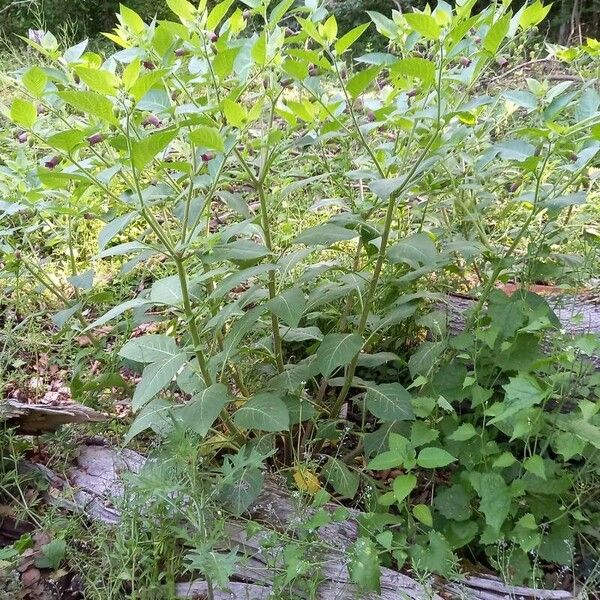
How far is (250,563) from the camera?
1660 millimetres

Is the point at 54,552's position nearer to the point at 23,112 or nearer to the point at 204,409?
the point at 204,409

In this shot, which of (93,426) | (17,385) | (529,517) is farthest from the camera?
(17,385)

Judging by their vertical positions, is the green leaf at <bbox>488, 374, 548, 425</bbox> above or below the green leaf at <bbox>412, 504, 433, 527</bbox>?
above

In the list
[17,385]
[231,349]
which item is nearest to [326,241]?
[231,349]

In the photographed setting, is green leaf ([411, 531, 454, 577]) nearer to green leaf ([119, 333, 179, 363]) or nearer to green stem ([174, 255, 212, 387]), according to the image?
green stem ([174, 255, 212, 387])

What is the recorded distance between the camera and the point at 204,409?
1565 mm

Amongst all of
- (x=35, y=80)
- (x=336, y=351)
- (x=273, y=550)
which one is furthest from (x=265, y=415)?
(x=35, y=80)

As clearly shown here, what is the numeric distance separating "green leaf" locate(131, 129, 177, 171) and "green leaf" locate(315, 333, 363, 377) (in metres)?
0.72

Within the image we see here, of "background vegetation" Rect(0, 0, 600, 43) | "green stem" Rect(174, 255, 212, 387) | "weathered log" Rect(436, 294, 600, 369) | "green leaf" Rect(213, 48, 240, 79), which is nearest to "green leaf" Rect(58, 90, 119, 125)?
"green leaf" Rect(213, 48, 240, 79)

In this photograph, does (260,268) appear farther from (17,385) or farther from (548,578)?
(17,385)

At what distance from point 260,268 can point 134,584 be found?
864mm

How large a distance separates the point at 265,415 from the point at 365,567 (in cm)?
43

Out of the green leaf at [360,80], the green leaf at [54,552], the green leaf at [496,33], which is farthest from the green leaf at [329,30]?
the green leaf at [54,552]

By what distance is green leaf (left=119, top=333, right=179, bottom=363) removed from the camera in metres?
1.73
